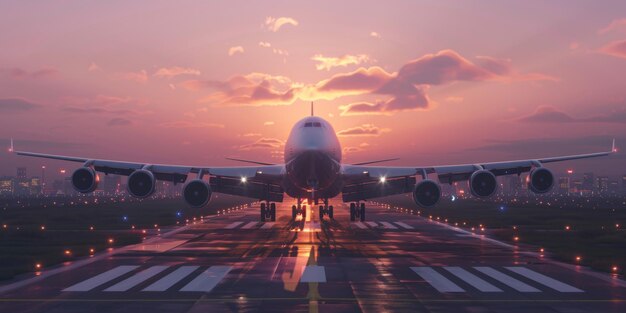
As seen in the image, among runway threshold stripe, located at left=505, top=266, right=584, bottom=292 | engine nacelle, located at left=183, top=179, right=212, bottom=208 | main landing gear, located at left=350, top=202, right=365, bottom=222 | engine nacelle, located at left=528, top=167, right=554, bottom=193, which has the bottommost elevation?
runway threshold stripe, located at left=505, top=266, right=584, bottom=292

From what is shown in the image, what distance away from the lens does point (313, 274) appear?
2142 centimetres

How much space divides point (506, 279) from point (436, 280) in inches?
88.1

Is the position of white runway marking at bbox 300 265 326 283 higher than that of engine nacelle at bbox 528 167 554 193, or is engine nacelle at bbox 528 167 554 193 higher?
engine nacelle at bbox 528 167 554 193

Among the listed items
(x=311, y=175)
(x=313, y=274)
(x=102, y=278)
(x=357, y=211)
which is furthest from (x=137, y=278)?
(x=357, y=211)

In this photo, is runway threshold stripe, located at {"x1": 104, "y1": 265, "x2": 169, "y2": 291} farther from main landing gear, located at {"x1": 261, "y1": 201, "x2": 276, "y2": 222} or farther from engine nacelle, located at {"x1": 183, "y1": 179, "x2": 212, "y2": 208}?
main landing gear, located at {"x1": 261, "y1": 201, "x2": 276, "y2": 222}

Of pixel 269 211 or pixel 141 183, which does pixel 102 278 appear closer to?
pixel 141 183

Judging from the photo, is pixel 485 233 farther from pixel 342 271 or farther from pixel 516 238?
pixel 342 271

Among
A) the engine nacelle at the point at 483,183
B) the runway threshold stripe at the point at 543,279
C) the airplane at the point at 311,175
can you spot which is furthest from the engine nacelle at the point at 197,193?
the runway threshold stripe at the point at 543,279

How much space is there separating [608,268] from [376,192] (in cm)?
2603

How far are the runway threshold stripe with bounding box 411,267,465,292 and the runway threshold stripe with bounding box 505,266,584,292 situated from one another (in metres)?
2.77

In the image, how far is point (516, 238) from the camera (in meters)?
36.5

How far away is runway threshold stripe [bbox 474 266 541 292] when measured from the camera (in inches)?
730

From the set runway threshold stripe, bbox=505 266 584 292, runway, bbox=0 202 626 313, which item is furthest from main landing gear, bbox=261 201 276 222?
runway threshold stripe, bbox=505 266 584 292

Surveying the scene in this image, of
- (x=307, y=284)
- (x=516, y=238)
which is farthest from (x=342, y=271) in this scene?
(x=516, y=238)
